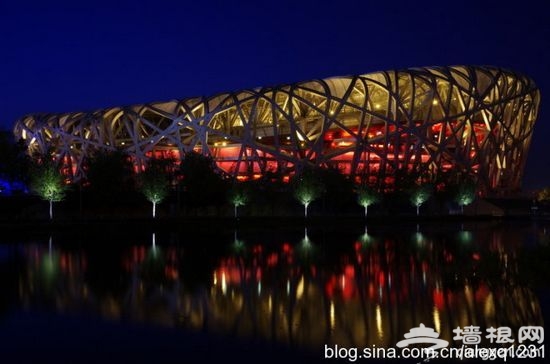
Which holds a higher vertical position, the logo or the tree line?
the tree line

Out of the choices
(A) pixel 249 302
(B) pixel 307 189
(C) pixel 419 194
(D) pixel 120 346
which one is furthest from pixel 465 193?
(D) pixel 120 346

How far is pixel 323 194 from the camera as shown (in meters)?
52.7

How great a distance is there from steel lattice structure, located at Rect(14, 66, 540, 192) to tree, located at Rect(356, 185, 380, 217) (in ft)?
13.2

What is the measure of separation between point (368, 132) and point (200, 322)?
181 ft

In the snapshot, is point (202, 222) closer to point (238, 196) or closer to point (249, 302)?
point (238, 196)

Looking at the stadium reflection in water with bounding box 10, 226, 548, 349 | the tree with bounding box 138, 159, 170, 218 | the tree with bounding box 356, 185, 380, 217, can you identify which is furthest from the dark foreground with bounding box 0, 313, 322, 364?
the tree with bounding box 356, 185, 380, 217

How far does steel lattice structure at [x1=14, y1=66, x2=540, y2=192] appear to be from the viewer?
6234cm

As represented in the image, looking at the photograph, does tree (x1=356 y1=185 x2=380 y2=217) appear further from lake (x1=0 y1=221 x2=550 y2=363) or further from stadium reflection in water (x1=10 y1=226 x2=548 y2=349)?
lake (x1=0 y1=221 x2=550 y2=363)

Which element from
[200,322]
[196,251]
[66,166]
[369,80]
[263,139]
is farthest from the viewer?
[66,166]

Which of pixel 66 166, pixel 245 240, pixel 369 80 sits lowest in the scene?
pixel 245 240

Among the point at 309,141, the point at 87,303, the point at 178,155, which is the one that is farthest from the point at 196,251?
the point at 178,155

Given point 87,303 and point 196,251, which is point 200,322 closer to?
point 87,303

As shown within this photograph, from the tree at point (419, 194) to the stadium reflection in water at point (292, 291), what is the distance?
35.4 metres

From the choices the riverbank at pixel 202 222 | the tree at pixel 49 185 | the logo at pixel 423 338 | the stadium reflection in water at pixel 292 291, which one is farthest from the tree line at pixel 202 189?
the logo at pixel 423 338
